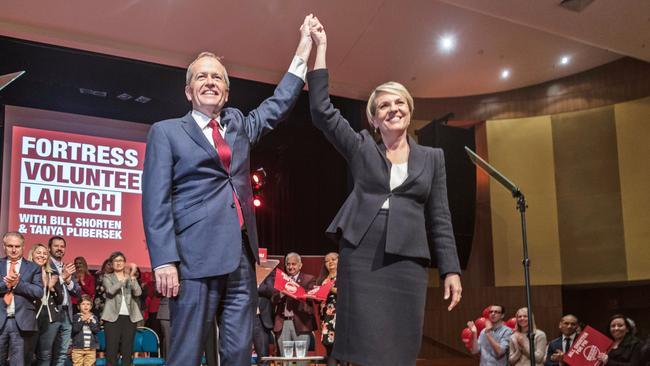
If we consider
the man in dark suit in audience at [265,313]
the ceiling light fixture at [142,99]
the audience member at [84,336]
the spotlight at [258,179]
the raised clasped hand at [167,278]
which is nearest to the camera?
the raised clasped hand at [167,278]

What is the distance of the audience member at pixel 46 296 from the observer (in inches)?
247

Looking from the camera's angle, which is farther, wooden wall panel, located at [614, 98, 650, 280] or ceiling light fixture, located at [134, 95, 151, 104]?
ceiling light fixture, located at [134, 95, 151, 104]

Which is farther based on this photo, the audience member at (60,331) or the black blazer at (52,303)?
the audience member at (60,331)

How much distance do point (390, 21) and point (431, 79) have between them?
6.33 feet

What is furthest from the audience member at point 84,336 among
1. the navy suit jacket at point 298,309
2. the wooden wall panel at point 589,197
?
the wooden wall panel at point 589,197

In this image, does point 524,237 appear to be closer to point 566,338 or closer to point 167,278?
point 566,338

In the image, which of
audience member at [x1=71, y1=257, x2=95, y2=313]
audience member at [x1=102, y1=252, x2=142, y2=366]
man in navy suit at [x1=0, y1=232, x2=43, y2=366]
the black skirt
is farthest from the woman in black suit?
audience member at [x1=71, y1=257, x2=95, y2=313]

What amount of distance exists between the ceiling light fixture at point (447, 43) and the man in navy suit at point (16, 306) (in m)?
5.72

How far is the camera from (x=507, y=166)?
424 inches

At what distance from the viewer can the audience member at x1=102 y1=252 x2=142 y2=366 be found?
6.99 meters

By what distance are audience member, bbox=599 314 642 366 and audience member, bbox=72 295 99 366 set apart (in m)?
4.73

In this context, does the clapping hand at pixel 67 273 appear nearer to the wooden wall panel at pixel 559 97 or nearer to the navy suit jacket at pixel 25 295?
the navy suit jacket at pixel 25 295

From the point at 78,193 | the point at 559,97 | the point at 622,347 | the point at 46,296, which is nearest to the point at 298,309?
the point at 46,296

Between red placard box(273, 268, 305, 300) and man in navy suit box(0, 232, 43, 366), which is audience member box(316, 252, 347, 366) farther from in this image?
man in navy suit box(0, 232, 43, 366)
